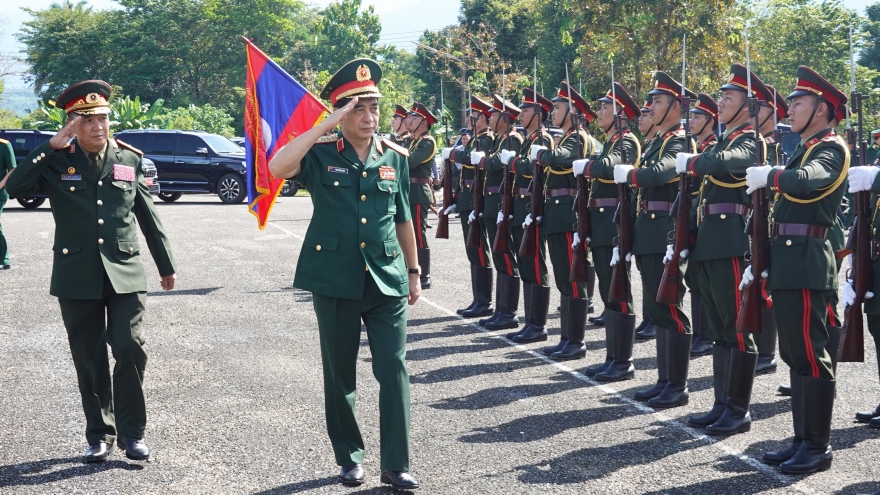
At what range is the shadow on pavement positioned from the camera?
5.22m

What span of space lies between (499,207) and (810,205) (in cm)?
456

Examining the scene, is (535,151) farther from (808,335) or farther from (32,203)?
(32,203)

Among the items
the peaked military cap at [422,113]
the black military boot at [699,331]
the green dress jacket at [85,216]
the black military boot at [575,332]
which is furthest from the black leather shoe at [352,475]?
the peaked military cap at [422,113]

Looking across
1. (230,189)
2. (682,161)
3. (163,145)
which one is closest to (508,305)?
(682,161)

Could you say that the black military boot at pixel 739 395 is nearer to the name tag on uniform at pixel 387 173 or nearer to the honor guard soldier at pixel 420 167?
the name tag on uniform at pixel 387 173

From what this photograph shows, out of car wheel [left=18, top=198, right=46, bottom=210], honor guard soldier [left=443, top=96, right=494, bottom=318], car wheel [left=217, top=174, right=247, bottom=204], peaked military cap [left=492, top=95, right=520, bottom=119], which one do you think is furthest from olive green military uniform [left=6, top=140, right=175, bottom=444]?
car wheel [left=217, top=174, right=247, bottom=204]

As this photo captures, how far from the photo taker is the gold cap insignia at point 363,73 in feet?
16.6

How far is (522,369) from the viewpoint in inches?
305

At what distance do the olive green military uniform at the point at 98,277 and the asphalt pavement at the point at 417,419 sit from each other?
31 centimetres

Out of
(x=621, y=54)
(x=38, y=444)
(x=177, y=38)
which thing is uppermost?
(x=177, y=38)

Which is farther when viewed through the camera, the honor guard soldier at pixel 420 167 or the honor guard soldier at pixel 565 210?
the honor guard soldier at pixel 420 167

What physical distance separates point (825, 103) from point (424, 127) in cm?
613

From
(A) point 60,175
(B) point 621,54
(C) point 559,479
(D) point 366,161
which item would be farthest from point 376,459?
(B) point 621,54

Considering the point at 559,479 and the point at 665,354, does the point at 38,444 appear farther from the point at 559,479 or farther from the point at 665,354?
the point at 665,354
